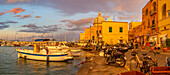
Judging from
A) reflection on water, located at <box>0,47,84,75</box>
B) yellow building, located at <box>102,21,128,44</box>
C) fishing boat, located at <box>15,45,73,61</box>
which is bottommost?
reflection on water, located at <box>0,47,84,75</box>

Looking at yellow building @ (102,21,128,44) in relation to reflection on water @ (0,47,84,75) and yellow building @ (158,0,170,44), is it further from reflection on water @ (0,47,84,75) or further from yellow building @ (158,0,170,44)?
reflection on water @ (0,47,84,75)

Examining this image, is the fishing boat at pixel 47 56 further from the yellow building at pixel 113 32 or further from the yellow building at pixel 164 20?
the yellow building at pixel 113 32

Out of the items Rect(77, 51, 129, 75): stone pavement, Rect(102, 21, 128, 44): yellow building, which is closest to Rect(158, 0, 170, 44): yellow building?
Rect(77, 51, 129, 75): stone pavement

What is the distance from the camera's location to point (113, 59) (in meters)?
12.5

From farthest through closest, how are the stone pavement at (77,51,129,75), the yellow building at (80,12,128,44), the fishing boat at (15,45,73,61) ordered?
the yellow building at (80,12,128,44), the fishing boat at (15,45,73,61), the stone pavement at (77,51,129,75)

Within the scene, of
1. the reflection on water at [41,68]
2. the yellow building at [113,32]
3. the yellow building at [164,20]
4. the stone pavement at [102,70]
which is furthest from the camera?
the yellow building at [113,32]

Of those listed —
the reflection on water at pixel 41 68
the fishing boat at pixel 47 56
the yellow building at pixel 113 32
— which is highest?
the yellow building at pixel 113 32

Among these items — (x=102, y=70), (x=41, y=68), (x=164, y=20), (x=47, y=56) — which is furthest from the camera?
(x=164, y=20)

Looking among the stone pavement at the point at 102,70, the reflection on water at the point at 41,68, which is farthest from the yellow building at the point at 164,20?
the stone pavement at the point at 102,70

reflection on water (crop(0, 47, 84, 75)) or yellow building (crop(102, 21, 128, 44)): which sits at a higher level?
yellow building (crop(102, 21, 128, 44))

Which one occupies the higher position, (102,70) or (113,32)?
(113,32)

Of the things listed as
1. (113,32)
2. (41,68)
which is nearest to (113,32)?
(113,32)

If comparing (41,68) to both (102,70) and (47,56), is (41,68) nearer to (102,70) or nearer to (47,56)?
(47,56)

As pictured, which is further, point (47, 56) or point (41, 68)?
point (47, 56)
